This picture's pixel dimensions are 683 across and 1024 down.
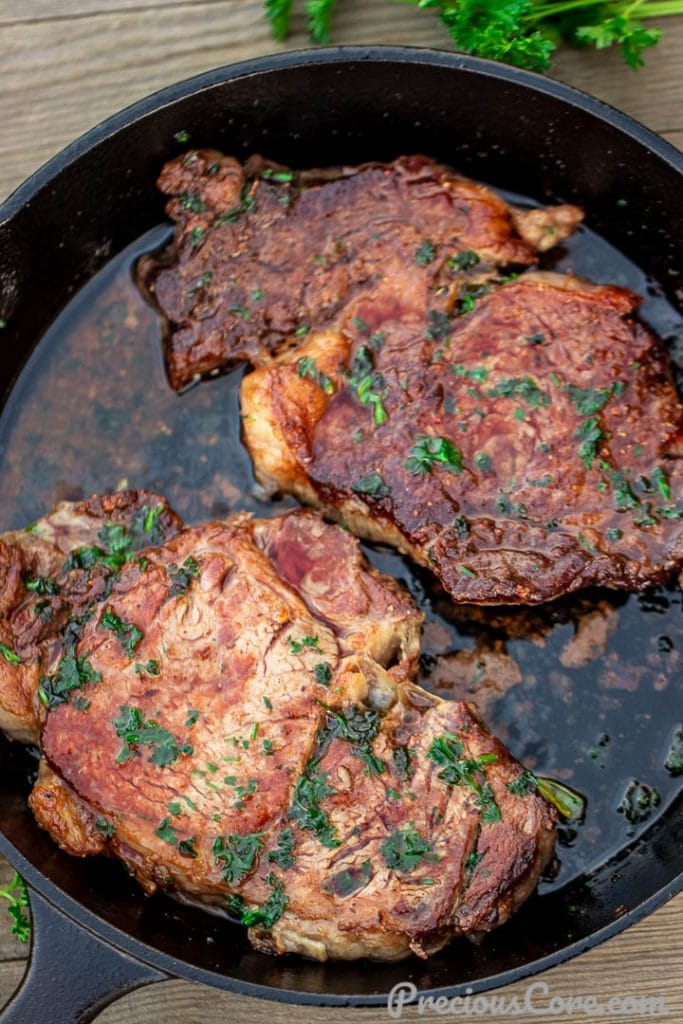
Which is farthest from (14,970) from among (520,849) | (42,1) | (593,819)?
(42,1)

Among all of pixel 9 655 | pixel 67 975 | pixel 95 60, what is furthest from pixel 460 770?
pixel 95 60

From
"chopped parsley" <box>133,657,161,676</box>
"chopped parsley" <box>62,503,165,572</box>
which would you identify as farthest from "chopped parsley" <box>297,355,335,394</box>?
"chopped parsley" <box>133,657,161,676</box>

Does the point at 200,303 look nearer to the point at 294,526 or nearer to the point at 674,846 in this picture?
the point at 294,526

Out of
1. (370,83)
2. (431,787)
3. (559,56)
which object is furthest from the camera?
(559,56)

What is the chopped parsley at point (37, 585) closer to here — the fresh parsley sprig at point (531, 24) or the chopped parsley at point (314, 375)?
the chopped parsley at point (314, 375)

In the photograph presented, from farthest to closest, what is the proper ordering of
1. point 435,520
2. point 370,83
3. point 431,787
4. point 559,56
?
point 559,56 → point 370,83 → point 435,520 → point 431,787

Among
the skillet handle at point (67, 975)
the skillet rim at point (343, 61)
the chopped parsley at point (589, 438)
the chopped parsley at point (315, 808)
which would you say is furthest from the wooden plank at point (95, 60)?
the skillet handle at point (67, 975)

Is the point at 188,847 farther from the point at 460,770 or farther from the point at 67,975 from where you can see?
the point at 460,770

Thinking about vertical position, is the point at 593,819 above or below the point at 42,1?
below
